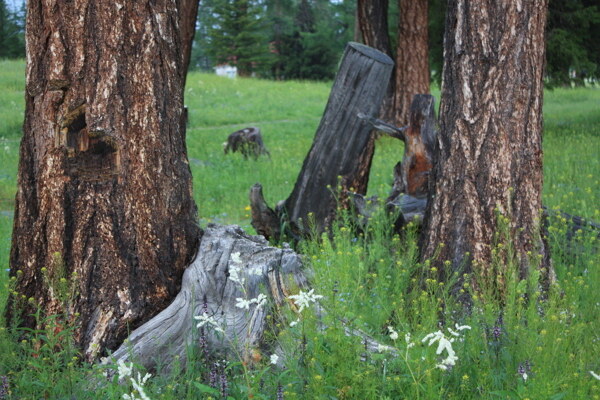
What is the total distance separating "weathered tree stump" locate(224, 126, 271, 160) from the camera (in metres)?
13.5

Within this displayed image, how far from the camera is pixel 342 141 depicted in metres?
6.89

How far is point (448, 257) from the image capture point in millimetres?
5102

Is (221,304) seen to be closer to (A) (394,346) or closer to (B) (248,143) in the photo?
(A) (394,346)

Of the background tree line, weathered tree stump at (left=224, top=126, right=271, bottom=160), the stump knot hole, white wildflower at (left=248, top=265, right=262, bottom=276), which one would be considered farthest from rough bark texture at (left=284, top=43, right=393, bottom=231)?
the background tree line

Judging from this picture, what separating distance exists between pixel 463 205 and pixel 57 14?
290cm

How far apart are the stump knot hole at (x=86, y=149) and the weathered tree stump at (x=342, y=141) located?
106 inches

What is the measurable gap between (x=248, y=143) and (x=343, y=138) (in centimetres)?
683

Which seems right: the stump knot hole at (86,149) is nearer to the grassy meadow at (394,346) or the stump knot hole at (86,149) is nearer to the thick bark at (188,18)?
the grassy meadow at (394,346)

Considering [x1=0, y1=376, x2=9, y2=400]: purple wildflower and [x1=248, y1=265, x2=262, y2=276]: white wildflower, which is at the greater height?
[x1=248, y1=265, x2=262, y2=276]: white wildflower

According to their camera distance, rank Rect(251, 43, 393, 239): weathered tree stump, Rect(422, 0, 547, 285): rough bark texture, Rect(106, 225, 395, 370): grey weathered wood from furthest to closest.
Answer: Rect(251, 43, 393, 239): weathered tree stump < Rect(422, 0, 547, 285): rough bark texture < Rect(106, 225, 395, 370): grey weathered wood

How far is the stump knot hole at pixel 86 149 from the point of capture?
4348 millimetres

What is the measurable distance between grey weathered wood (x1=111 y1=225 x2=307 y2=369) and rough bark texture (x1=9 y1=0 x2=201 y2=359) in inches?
7.7

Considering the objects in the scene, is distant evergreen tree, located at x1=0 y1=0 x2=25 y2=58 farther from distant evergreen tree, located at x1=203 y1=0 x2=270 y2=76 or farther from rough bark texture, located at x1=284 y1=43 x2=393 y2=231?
rough bark texture, located at x1=284 y1=43 x2=393 y2=231

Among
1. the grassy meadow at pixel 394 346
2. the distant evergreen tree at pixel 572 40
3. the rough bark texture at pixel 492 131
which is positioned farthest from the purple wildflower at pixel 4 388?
the distant evergreen tree at pixel 572 40
